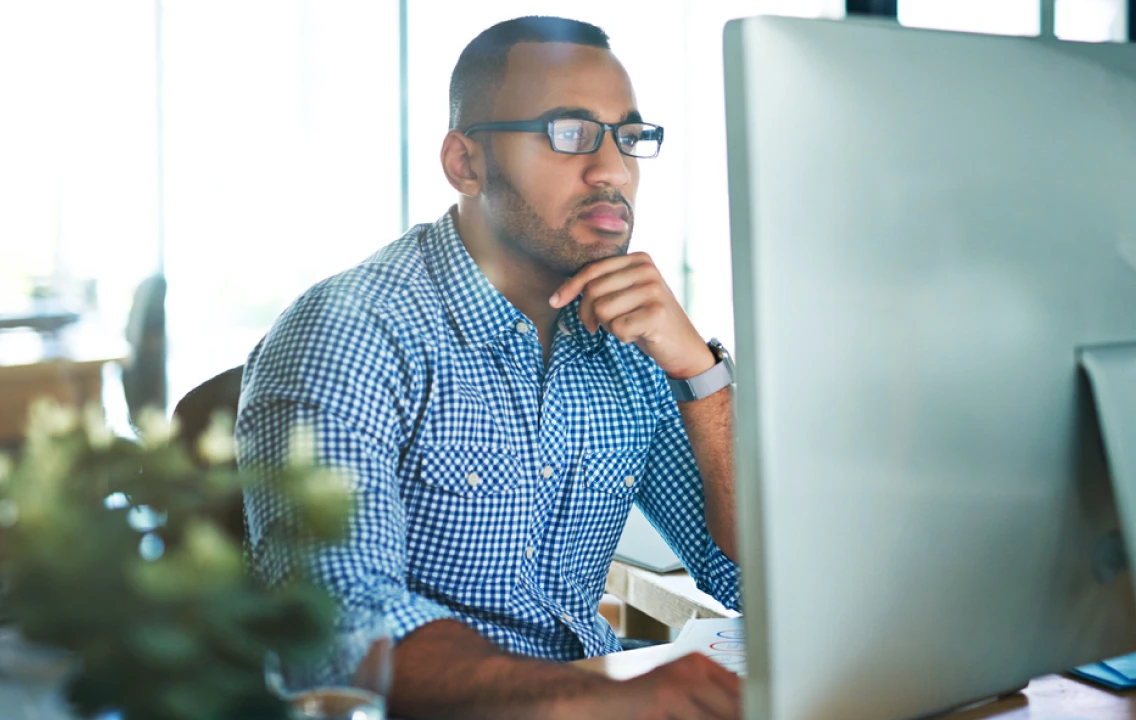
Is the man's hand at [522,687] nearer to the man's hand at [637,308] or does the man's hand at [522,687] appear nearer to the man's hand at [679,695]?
the man's hand at [679,695]

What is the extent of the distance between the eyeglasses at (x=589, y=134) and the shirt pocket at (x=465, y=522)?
0.43 meters

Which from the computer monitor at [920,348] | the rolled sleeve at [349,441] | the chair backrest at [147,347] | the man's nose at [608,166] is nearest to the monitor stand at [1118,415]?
the computer monitor at [920,348]

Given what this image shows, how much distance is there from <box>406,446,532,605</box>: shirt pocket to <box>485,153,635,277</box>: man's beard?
28 cm

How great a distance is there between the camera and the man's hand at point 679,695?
71cm

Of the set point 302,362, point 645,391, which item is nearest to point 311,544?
point 302,362

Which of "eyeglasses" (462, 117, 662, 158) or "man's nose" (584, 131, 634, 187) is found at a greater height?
"eyeglasses" (462, 117, 662, 158)

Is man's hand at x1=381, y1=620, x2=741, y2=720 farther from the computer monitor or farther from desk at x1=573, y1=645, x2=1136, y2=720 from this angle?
the computer monitor

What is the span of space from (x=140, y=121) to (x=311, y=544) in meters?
4.33

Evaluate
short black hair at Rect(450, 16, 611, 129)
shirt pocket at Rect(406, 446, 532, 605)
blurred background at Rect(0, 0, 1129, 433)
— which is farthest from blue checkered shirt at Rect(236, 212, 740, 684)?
blurred background at Rect(0, 0, 1129, 433)

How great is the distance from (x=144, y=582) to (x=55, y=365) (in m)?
4.21

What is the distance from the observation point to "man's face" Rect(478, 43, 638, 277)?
1.33 metres

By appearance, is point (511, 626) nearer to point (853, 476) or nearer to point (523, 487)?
point (523, 487)

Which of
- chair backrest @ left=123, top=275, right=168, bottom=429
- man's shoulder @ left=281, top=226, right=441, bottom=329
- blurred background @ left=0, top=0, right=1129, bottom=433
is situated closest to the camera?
man's shoulder @ left=281, top=226, right=441, bottom=329

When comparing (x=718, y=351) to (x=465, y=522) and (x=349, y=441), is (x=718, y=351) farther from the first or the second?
(x=349, y=441)
